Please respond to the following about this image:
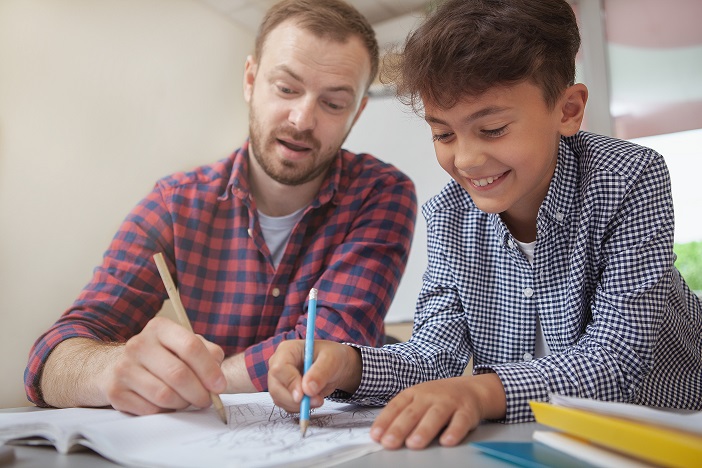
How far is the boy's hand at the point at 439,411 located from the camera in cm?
70

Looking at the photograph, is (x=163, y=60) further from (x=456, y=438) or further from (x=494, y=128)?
(x=456, y=438)

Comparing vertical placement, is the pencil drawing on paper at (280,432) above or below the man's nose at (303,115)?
below

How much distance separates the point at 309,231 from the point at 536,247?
665 mm

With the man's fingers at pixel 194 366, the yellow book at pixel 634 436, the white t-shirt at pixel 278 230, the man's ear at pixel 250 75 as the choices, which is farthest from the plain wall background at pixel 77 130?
the yellow book at pixel 634 436

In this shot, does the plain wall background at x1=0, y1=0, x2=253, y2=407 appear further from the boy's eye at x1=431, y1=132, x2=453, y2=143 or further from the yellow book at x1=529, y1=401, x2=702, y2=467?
the yellow book at x1=529, y1=401, x2=702, y2=467

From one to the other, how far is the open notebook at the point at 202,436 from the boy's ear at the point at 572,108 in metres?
0.65

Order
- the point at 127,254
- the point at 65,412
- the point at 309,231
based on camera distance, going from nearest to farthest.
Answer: the point at 65,412, the point at 127,254, the point at 309,231

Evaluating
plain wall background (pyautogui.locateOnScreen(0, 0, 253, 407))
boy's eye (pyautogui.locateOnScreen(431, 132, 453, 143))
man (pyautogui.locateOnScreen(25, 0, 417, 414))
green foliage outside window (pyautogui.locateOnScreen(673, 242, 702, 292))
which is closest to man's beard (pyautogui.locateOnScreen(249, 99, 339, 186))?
man (pyautogui.locateOnScreen(25, 0, 417, 414))

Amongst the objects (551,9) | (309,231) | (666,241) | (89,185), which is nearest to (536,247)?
(666,241)

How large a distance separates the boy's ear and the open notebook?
0.65 meters

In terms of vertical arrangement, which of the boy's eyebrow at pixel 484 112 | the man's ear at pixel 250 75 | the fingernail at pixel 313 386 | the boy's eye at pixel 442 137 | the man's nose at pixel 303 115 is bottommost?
the fingernail at pixel 313 386

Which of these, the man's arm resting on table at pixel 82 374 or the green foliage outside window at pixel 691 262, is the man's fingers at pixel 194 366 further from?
the green foliage outside window at pixel 691 262

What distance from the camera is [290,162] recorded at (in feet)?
5.47

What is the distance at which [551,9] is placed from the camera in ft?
3.64
